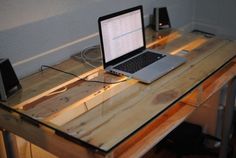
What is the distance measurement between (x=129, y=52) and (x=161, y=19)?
2.07 ft

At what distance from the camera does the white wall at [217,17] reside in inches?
104

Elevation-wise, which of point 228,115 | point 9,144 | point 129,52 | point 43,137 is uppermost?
point 129,52

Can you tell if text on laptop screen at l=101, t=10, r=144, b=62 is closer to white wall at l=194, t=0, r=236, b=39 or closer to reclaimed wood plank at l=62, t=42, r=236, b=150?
reclaimed wood plank at l=62, t=42, r=236, b=150

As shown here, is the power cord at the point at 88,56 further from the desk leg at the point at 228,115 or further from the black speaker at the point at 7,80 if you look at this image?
the desk leg at the point at 228,115

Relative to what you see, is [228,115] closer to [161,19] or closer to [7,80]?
[161,19]

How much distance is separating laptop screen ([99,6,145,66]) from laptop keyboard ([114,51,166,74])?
0.05 m

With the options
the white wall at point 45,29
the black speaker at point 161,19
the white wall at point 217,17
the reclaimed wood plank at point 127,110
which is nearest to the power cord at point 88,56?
the white wall at point 45,29

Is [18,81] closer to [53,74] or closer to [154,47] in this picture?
[53,74]

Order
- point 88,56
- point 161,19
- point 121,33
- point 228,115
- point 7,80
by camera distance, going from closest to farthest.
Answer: point 7,80
point 121,33
point 88,56
point 228,115
point 161,19

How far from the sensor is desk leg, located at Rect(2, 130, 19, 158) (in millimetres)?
1609

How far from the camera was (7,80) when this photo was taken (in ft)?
5.06

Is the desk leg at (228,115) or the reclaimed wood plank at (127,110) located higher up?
the reclaimed wood plank at (127,110)

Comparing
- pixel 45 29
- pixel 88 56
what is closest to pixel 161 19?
pixel 88 56

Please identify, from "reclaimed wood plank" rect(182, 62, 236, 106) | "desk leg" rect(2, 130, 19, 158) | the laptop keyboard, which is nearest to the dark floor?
"reclaimed wood plank" rect(182, 62, 236, 106)
